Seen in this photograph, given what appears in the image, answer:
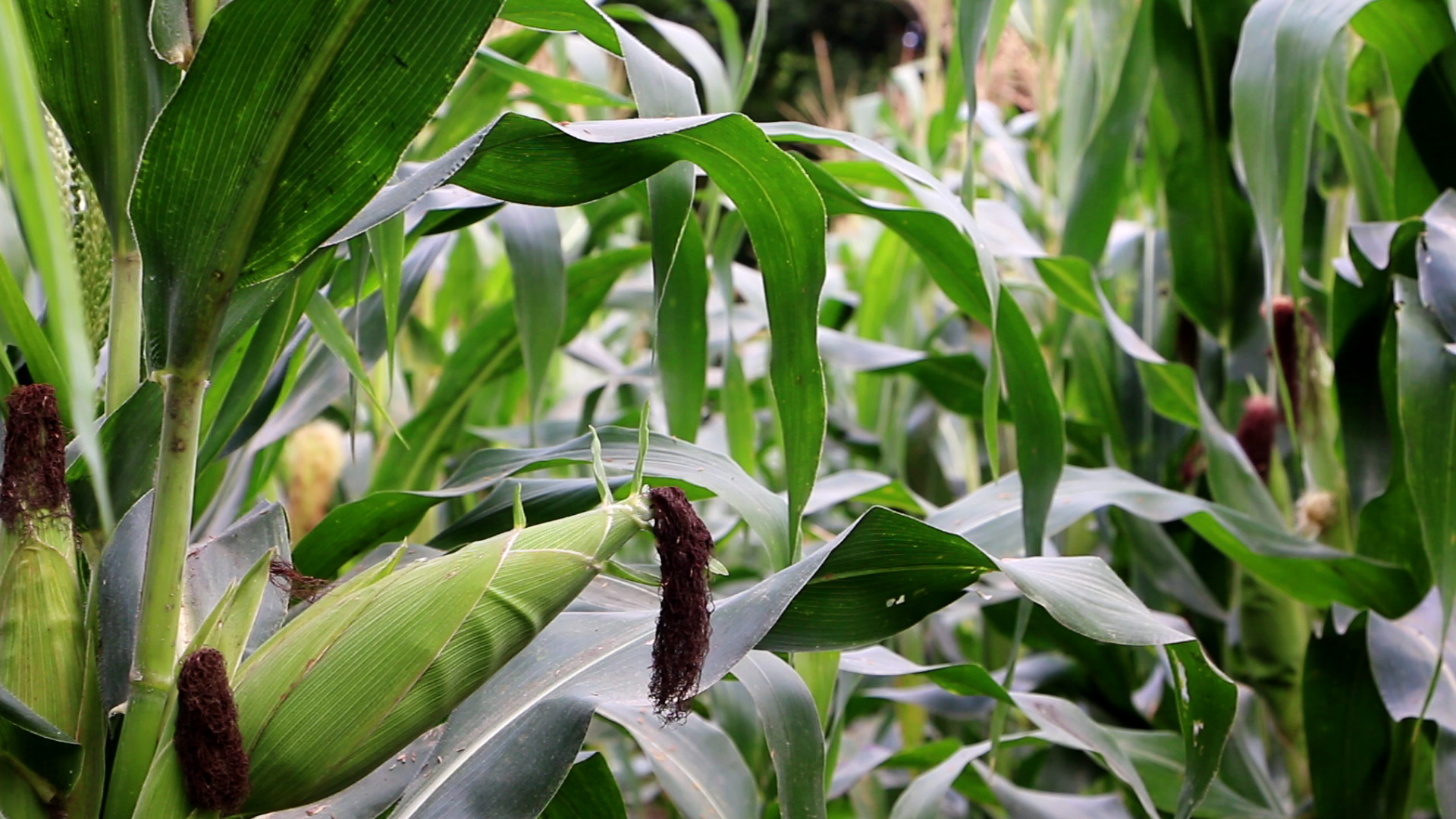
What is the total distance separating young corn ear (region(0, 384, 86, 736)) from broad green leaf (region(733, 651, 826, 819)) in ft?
0.87

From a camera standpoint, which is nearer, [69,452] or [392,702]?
[392,702]

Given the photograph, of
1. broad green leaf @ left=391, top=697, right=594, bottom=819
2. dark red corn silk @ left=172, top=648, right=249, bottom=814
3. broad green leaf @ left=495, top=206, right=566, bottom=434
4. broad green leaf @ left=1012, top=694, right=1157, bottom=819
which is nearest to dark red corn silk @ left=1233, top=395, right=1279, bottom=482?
broad green leaf @ left=1012, top=694, right=1157, bottom=819

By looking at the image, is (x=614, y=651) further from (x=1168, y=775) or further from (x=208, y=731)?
(x=1168, y=775)

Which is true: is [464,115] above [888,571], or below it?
above

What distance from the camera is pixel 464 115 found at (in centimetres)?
85

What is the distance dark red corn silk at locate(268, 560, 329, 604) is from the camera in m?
0.42

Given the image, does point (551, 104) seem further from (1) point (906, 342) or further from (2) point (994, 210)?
(1) point (906, 342)

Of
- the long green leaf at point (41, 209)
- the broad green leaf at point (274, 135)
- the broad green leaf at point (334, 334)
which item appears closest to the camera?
the long green leaf at point (41, 209)

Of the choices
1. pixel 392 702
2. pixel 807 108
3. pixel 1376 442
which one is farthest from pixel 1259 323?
pixel 807 108

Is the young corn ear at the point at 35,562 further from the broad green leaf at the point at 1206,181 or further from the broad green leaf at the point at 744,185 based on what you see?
the broad green leaf at the point at 1206,181

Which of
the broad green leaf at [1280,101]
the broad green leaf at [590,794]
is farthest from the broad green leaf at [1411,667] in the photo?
the broad green leaf at [590,794]

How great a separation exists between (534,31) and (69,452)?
43 cm

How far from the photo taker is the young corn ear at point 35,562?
35 centimetres

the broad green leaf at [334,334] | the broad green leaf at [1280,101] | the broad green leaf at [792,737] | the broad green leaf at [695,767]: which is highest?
the broad green leaf at [1280,101]
